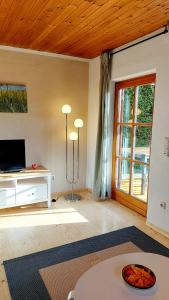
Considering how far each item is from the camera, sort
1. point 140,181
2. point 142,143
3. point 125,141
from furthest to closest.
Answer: point 125,141
point 140,181
point 142,143

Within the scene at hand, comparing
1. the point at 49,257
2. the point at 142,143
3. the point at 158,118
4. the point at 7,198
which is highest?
the point at 158,118

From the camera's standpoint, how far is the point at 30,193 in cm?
336

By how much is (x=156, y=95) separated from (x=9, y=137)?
7.45 feet

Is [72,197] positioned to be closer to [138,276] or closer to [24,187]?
[24,187]

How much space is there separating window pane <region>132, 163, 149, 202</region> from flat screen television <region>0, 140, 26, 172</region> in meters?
1.74

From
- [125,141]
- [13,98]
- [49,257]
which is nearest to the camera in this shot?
[49,257]

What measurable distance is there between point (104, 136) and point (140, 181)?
0.91 meters

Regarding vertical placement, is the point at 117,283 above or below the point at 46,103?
below

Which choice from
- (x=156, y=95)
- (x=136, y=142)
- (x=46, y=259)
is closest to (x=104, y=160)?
(x=136, y=142)

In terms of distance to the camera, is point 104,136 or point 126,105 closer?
point 126,105

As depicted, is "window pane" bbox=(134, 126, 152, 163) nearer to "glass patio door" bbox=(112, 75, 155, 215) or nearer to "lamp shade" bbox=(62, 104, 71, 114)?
"glass patio door" bbox=(112, 75, 155, 215)

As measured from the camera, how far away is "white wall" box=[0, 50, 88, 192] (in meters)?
3.51

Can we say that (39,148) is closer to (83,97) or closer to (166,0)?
(83,97)

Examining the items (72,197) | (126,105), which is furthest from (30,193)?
(126,105)
